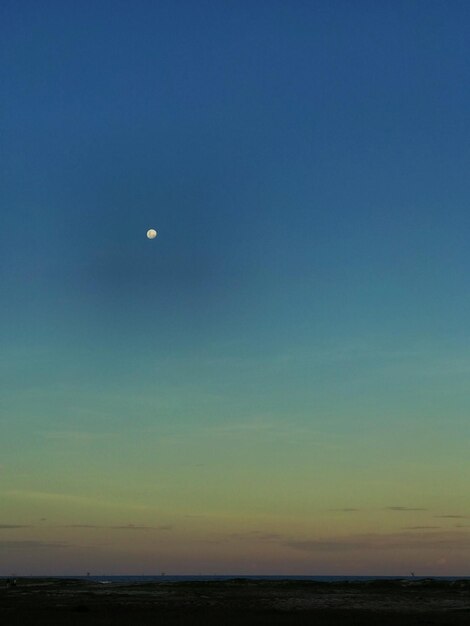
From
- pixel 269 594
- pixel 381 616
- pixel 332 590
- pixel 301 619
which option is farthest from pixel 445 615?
pixel 332 590

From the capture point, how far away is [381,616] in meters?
64.1

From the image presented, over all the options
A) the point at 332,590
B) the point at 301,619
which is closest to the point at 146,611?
the point at 301,619

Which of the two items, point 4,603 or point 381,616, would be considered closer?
point 381,616

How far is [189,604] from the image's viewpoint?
77.6m

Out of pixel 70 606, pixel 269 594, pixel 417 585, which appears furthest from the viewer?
Result: pixel 417 585

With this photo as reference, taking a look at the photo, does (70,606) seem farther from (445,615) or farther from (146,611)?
(445,615)

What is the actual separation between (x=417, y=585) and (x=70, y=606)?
61.5 m

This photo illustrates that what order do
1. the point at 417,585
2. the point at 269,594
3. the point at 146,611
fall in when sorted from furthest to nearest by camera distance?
the point at 417,585, the point at 269,594, the point at 146,611

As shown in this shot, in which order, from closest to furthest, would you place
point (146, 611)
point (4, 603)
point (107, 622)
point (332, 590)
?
1. point (107, 622)
2. point (146, 611)
3. point (4, 603)
4. point (332, 590)

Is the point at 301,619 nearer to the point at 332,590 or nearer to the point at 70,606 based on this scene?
the point at 70,606

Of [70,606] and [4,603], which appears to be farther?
[4,603]

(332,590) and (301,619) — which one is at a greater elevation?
(332,590)

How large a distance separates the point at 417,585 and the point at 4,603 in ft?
213

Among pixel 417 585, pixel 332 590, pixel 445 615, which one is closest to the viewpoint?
pixel 445 615
